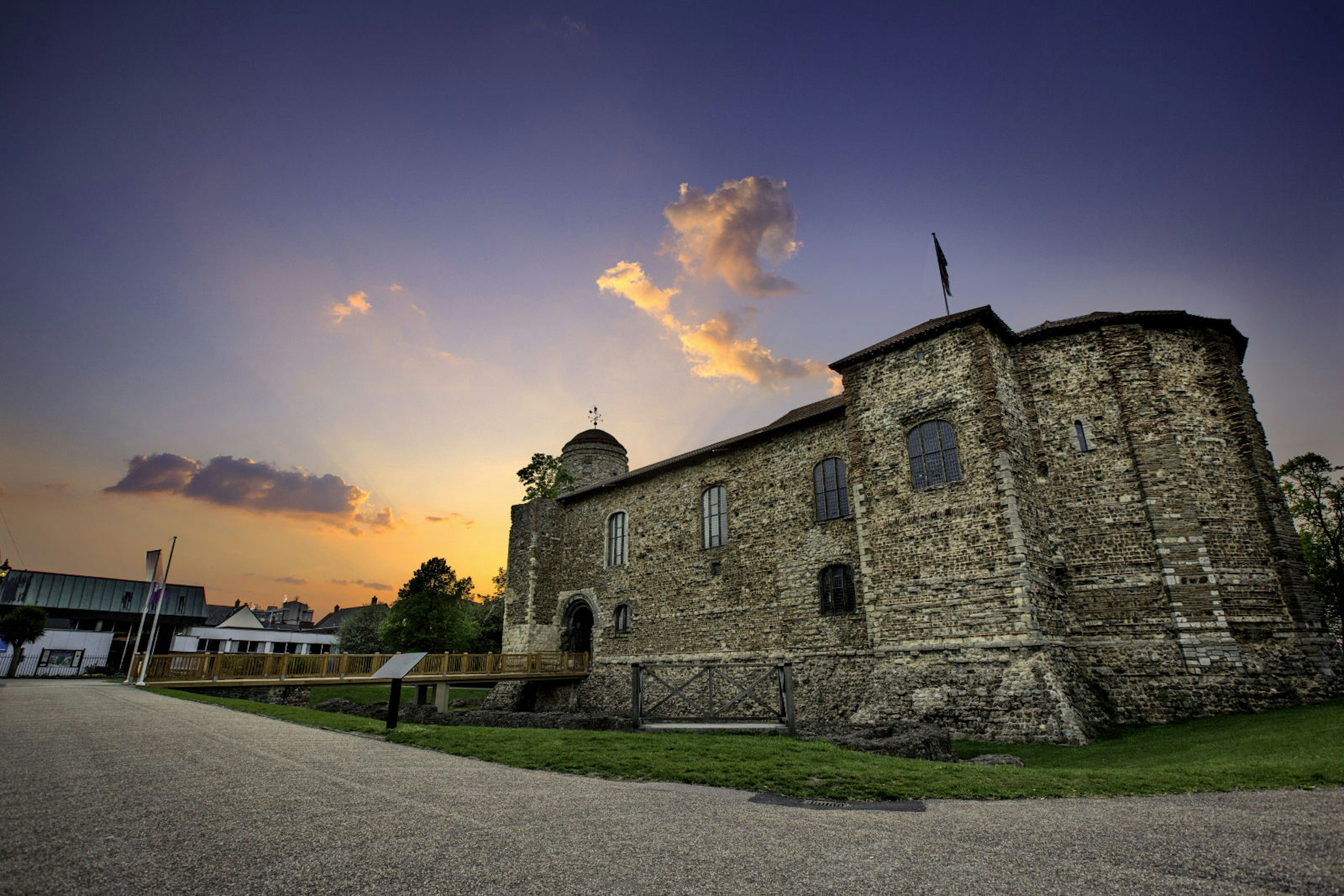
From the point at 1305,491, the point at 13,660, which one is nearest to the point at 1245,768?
the point at 1305,491

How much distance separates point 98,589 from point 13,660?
44.8ft

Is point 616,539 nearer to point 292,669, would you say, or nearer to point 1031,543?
point 292,669

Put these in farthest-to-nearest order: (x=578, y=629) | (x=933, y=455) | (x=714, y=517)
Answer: (x=578, y=629), (x=714, y=517), (x=933, y=455)

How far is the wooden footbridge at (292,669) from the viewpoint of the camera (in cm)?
1827

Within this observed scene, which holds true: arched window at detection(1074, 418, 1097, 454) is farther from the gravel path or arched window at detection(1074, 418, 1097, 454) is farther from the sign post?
the sign post

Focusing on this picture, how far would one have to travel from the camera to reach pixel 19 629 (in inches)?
1387

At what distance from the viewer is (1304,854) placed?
13.3ft

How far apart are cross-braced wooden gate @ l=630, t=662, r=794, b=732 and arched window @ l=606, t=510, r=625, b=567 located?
455 cm

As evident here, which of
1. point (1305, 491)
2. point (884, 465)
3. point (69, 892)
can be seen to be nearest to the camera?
point (69, 892)

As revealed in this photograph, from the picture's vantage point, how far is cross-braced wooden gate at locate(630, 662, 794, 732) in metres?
12.7

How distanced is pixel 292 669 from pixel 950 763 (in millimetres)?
18566

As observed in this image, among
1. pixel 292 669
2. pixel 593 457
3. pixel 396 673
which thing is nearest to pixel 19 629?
pixel 292 669

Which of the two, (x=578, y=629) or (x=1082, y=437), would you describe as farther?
(x=578, y=629)

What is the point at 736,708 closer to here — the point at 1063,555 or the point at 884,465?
the point at 884,465
